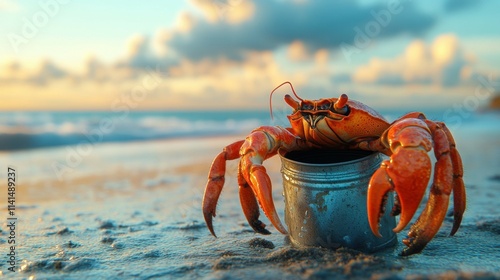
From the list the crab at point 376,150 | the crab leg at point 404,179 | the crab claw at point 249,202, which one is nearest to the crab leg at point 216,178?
the crab at point 376,150

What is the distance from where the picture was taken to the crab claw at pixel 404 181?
2691 mm

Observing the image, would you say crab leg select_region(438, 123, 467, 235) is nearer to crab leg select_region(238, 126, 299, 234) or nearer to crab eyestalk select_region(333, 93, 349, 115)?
crab eyestalk select_region(333, 93, 349, 115)

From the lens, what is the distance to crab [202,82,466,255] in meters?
2.72

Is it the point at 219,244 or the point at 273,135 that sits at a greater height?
the point at 273,135

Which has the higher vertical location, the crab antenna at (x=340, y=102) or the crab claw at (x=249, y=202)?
the crab antenna at (x=340, y=102)

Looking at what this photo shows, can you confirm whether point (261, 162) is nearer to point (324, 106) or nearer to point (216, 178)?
point (216, 178)

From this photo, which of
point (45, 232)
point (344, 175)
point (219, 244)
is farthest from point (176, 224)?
point (344, 175)

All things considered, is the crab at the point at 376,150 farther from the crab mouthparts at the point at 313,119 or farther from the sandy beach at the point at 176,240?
the sandy beach at the point at 176,240

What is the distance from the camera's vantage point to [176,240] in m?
4.14

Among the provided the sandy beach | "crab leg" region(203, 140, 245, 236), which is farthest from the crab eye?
the sandy beach

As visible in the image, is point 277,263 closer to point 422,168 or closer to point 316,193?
point 316,193

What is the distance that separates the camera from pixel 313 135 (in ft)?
11.7

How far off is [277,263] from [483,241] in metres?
2.10

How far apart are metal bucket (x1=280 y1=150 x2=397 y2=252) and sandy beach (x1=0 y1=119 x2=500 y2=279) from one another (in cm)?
16
